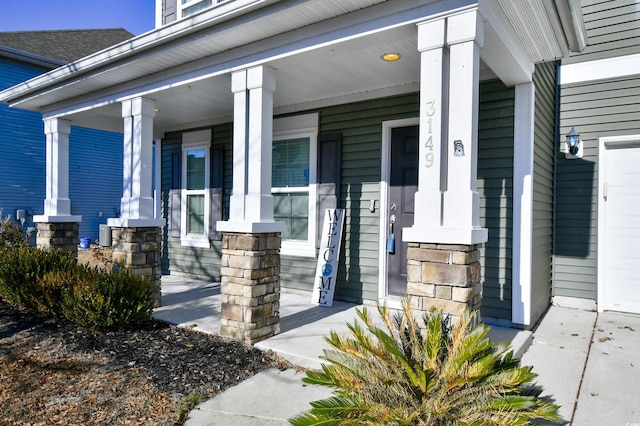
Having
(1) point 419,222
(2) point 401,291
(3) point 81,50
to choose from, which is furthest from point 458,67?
(3) point 81,50

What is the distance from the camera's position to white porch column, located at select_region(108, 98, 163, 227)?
4906 millimetres

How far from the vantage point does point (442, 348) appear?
7.18ft

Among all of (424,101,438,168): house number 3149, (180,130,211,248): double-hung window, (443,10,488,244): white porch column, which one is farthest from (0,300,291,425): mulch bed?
(180,130,211,248): double-hung window

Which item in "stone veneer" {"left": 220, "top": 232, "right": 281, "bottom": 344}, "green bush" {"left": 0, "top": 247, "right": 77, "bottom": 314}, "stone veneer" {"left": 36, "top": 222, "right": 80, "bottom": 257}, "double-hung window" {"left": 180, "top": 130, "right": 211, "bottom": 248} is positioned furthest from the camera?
"double-hung window" {"left": 180, "top": 130, "right": 211, "bottom": 248}

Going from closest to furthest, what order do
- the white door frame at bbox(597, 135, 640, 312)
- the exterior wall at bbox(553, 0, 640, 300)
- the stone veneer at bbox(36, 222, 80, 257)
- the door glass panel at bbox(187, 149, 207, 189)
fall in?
the exterior wall at bbox(553, 0, 640, 300) < the white door frame at bbox(597, 135, 640, 312) < the stone veneer at bbox(36, 222, 80, 257) < the door glass panel at bbox(187, 149, 207, 189)

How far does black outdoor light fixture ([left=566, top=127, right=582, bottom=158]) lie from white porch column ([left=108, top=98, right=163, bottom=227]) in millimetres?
4817

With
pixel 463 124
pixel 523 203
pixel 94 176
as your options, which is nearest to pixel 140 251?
pixel 463 124

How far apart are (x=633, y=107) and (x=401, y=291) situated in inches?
126

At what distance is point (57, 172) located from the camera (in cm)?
614

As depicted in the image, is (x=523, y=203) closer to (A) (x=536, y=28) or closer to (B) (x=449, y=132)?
(A) (x=536, y=28)

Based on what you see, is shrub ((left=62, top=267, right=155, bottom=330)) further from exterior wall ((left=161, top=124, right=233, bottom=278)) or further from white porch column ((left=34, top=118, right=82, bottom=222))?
exterior wall ((left=161, top=124, right=233, bottom=278))

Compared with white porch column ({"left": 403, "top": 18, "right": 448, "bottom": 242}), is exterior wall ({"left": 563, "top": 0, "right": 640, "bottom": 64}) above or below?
above

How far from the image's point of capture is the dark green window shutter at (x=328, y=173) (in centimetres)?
535

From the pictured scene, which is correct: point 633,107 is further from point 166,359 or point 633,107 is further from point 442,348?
point 166,359
